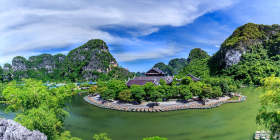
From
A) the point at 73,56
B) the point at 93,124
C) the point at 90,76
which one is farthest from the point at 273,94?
A: the point at 73,56

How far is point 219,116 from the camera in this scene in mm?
17641

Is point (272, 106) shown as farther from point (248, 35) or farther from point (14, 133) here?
point (248, 35)

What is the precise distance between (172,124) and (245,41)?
65.6m

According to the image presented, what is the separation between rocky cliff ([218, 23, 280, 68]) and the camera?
6119cm

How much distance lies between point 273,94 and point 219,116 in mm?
12182

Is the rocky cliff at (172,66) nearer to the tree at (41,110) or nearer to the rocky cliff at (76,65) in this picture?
the rocky cliff at (76,65)

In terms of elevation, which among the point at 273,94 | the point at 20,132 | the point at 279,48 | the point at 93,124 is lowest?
the point at 93,124

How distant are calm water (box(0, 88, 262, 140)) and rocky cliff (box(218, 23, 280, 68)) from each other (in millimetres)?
48476

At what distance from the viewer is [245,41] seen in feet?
202

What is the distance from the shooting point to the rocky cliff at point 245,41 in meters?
61.2

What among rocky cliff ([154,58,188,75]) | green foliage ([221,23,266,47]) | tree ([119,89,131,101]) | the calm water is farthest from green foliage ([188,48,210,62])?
tree ([119,89,131,101])

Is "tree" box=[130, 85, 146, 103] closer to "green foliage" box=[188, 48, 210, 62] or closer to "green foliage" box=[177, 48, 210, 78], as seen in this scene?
"green foliage" box=[177, 48, 210, 78]

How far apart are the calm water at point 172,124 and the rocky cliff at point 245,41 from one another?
4848 cm

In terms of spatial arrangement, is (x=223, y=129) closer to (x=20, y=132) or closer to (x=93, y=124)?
(x=93, y=124)
